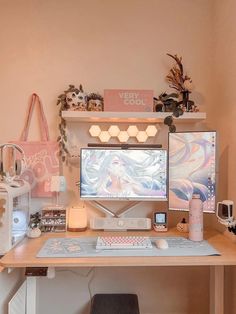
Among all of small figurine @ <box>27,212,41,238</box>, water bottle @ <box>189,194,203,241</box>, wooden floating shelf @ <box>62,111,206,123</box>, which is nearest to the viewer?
water bottle @ <box>189,194,203,241</box>

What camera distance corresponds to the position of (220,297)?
1.51m

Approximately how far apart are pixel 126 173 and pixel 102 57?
847 mm

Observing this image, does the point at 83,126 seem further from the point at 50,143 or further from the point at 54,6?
the point at 54,6

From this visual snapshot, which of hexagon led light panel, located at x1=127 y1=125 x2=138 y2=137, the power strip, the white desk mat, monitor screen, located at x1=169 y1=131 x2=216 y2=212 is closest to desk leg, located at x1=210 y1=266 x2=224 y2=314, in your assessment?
the white desk mat

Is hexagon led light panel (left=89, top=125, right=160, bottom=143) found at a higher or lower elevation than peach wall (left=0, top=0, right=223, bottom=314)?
lower

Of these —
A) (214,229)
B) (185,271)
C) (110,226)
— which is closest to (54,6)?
(110,226)

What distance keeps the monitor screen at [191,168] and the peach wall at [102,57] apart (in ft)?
0.80

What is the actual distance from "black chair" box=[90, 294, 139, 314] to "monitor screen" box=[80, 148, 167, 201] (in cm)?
61

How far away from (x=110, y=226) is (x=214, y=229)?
0.69 m

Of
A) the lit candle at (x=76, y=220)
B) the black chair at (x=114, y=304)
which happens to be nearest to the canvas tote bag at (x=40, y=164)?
the lit candle at (x=76, y=220)

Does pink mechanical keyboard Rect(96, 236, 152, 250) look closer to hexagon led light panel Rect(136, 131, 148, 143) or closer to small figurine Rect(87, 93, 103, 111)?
hexagon led light panel Rect(136, 131, 148, 143)

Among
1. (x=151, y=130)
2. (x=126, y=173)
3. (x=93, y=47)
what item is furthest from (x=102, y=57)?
(x=126, y=173)

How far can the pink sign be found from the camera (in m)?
1.71

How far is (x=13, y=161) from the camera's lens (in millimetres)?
1748
